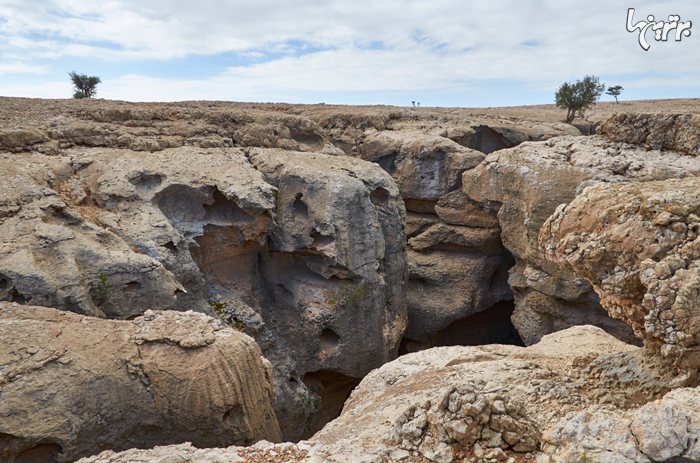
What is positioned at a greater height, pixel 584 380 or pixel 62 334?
pixel 62 334

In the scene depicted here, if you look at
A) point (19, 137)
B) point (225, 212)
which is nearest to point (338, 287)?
point (225, 212)

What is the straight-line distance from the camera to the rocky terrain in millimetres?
3791

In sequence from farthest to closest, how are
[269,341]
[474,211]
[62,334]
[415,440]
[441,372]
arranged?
[474,211]
[269,341]
[441,372]
[62,334]
[415,440]

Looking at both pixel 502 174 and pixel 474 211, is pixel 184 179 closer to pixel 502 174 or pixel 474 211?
pixel 502 174

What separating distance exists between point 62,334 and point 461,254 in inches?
408

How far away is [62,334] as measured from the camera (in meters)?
4.59

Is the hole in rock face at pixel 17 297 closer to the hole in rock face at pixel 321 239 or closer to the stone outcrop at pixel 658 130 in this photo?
the hole in rock face at pixel 321 239

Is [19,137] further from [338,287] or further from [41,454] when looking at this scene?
[338,287]

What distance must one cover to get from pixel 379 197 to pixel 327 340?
11.2ft

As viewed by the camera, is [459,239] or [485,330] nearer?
[459,239]

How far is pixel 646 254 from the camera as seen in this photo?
3.94m

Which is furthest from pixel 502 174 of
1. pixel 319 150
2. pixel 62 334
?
pixel 62 334

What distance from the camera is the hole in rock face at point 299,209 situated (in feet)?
31.2

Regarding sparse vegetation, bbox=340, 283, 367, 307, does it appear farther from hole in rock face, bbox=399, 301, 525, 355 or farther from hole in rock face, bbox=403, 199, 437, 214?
hole in rock face, bbox=403, 199, 437, 214
